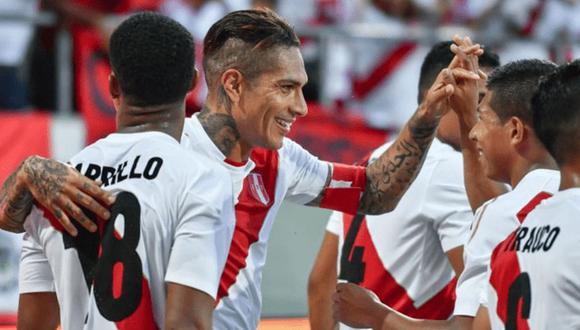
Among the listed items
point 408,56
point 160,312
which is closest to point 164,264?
point 160,312

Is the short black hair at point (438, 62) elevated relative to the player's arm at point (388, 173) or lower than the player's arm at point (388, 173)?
elevated

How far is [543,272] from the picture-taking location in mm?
2924

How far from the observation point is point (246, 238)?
12.3 ft

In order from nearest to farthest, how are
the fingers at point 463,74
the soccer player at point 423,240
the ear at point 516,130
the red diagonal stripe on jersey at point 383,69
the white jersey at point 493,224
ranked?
the white jersey at point 493,224 → the ear at point 516,130 → the fingers at point 463,74 → the soccer player at point 423,240 → the red diagonal stripe on jersey at point 383,69

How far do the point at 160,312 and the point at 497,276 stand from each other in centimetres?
89

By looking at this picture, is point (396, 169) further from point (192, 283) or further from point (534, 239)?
point (192, 283)

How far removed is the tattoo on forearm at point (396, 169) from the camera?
159 inches

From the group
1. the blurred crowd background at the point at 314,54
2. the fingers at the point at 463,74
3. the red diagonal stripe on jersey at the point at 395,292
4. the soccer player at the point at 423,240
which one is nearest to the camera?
the fingers at the point at 463,74

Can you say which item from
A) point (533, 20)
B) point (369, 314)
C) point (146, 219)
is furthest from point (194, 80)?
point (533, 20)

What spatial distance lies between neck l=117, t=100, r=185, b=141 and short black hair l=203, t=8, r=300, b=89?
25.0 inches

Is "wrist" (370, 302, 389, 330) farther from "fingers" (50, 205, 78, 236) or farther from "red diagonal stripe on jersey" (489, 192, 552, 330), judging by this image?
"fingers" (50, 205, 78, 236)

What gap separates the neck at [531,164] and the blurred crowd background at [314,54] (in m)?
3.03

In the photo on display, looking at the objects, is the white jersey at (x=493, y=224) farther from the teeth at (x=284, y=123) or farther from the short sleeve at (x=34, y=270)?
the short sleeve at (x=34, y=270)

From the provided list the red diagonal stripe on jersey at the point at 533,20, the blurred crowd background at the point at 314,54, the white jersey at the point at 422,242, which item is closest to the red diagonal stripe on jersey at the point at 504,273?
the white jersey at the point at 422,242
